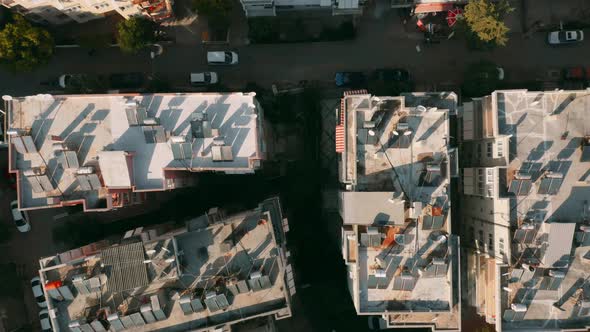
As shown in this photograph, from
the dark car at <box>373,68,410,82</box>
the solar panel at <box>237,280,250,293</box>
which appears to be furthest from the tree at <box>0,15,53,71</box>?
the dark car at <box>373,68,410,82</box>

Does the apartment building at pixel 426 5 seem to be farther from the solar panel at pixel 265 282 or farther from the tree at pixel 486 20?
the solar panel at pixel 265 282

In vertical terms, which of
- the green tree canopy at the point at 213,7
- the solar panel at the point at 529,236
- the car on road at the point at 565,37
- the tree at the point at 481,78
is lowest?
the solar panel at the point at 529,236

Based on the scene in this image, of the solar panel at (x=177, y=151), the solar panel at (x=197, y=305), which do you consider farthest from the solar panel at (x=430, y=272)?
the solar panel at (x=177, y=151)

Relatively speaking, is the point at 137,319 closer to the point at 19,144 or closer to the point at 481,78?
the point at 19,144

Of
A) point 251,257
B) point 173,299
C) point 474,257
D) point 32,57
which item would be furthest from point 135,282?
point 474,257

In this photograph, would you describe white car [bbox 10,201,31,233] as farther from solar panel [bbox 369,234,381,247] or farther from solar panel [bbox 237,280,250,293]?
solar panel [bbox 369,234,381,247]

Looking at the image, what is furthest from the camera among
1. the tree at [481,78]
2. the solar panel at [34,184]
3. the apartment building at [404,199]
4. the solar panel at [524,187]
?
the tree at [481,78]
